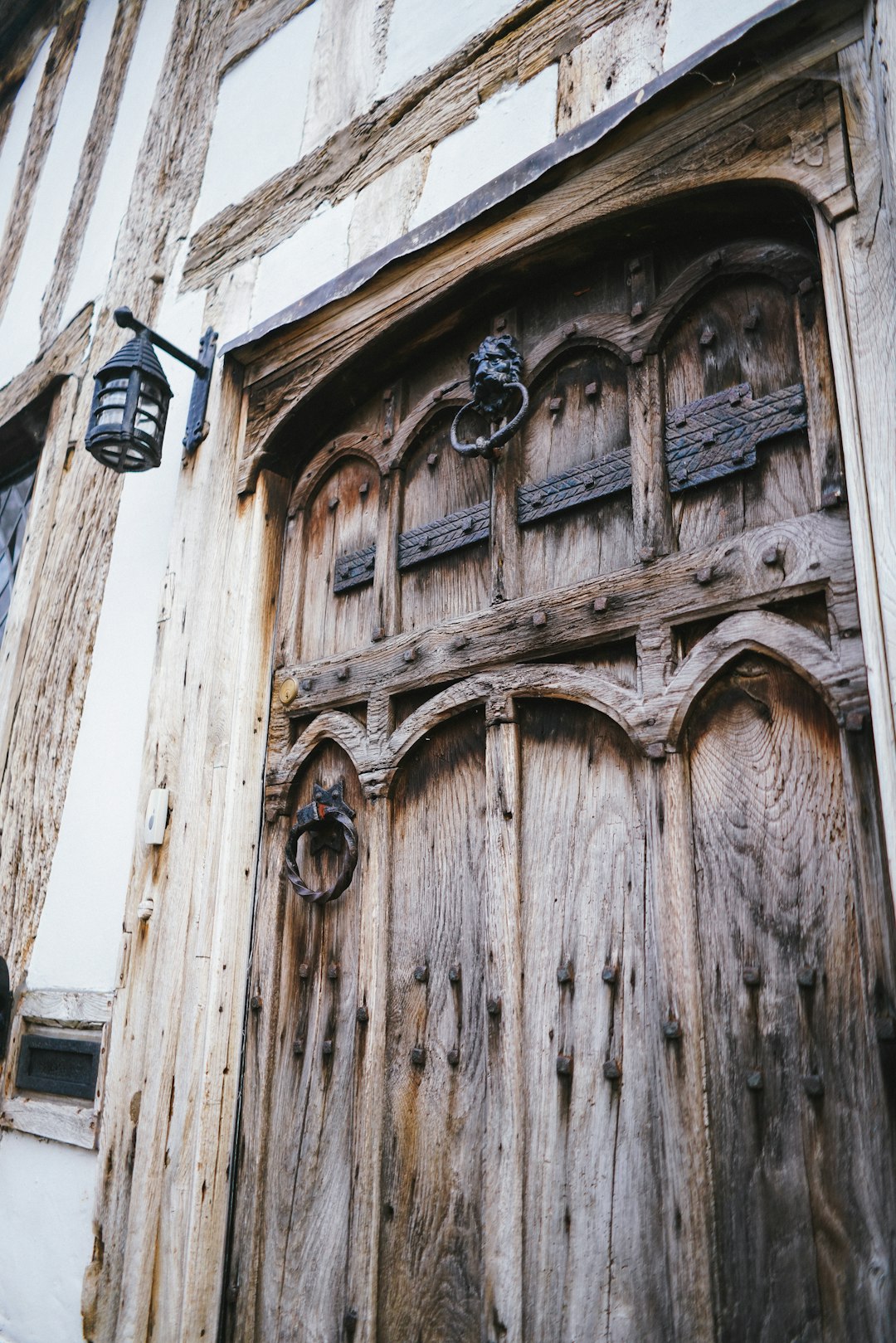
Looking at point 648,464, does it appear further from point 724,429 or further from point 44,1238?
point 44,1238

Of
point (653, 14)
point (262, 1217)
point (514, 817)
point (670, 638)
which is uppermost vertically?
point (653, 14)

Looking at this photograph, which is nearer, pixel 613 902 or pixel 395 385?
pixel 613 902

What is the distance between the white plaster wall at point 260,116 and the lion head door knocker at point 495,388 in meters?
1.09

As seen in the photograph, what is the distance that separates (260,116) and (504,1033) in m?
2.61

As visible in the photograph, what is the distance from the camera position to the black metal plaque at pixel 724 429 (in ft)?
4.97

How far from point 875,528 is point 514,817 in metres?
0.78

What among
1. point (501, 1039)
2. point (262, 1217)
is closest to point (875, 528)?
point (501, 1039)

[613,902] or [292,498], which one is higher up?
[292,498]

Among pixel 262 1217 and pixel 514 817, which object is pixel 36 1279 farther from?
pixel 514 817

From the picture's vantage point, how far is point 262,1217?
71.6 inches

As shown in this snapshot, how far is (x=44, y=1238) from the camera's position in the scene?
2.03 m

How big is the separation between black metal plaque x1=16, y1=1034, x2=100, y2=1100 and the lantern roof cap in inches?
64.4

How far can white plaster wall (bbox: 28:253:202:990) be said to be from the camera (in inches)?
86.1

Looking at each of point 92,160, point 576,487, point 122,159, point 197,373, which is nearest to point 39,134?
point 92,160
